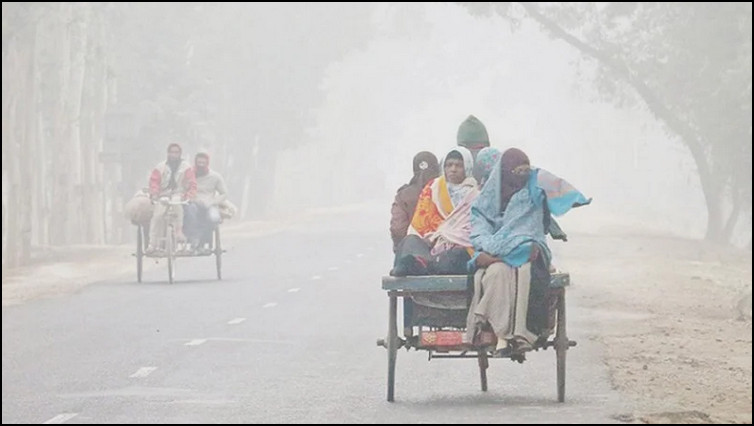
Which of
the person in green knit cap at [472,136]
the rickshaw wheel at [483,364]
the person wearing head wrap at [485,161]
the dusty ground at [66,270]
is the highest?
the person in green knit cap at [472,136]

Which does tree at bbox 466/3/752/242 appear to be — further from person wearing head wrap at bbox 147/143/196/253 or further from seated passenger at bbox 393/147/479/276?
seated passenger at bbox 393/147/479/276

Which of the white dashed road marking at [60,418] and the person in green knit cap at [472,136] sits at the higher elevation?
the person in green knit cap at [472,136]

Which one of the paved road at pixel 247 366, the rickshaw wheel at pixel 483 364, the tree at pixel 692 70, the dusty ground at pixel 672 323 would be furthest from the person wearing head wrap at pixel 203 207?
the tree at pixel 692 70

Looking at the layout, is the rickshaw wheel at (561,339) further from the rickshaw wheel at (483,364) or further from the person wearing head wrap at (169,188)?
the person wearing head wrap at (169,188)

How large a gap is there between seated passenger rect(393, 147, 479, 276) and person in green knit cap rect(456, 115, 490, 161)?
530 millimetres

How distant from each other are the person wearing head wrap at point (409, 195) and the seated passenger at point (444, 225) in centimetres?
19

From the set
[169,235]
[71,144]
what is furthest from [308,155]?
[169,235]

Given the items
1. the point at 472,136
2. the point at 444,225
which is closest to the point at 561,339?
the point at 444,225

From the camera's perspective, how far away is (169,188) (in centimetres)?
2847

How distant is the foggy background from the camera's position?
44.5 metres

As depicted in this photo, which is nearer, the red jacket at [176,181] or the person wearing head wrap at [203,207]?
the red jacket at [176,181]

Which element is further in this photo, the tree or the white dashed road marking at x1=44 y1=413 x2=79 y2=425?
the tree

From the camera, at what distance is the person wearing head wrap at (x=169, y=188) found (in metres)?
28.2

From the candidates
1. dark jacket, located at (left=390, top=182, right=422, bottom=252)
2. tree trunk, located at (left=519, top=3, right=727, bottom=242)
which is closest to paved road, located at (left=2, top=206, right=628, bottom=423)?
dark jacket, located at (left=390, top=182, right=422, bottom=252)
